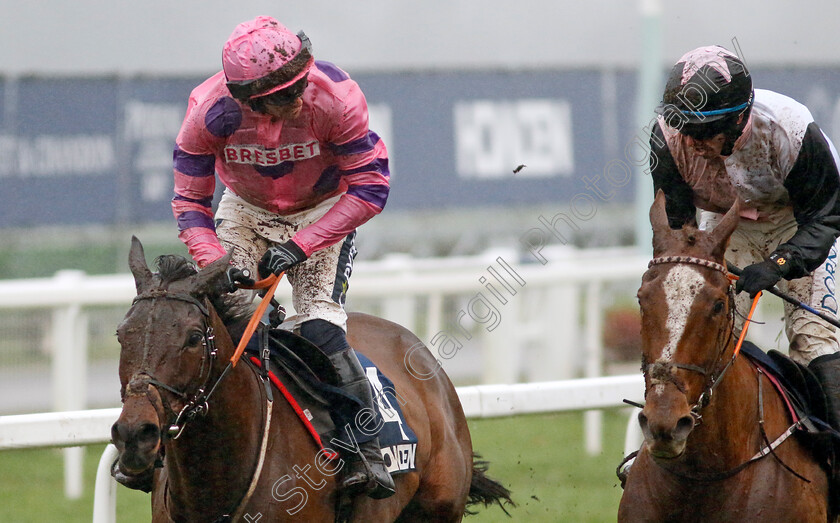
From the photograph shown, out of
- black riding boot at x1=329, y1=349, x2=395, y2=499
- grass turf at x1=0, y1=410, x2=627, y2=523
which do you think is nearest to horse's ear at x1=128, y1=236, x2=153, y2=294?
black riding boot at x1=329, y1=349, x2=395, y2=499

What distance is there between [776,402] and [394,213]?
29.7ft

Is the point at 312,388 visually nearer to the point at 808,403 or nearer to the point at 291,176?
the point at 291,176

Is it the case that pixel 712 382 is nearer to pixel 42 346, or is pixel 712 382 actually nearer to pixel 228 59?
pixel 228 59

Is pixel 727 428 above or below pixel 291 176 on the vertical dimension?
below

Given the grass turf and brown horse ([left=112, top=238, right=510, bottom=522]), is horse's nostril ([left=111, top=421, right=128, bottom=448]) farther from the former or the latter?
the grass turf

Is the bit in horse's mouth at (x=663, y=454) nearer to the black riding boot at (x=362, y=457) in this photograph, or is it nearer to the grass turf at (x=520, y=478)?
the black riding boot at (x=362, y=457)

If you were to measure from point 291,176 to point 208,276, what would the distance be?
0.84 metres

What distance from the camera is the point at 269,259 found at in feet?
12.8

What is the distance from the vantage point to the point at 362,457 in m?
3.96

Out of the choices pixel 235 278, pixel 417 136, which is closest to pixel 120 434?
pixel 235 278

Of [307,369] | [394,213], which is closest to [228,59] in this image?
[307,369]

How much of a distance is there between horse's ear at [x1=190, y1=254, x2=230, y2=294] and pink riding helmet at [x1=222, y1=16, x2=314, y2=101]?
0.60 metres

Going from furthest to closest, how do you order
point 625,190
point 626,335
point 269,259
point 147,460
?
point 625,190
point 626,335
point 269,259
point 147,460

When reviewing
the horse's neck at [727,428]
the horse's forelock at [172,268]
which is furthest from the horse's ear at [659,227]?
the horse's forelock at [172,268]
